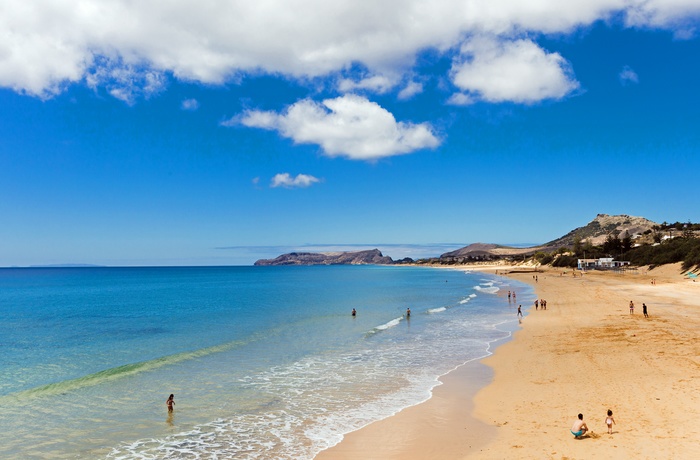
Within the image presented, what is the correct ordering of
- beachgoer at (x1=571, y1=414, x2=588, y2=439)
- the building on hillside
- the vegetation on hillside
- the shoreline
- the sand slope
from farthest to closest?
the building on hillside → the vegetation on hillside → the shoreline → beachgoer at (x1=571, y1=414, x2=588, y2=439) → the sand slope

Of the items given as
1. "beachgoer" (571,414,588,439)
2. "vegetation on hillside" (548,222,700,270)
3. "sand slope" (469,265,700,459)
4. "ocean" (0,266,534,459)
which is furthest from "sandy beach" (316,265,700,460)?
"vegetation on hillside" (548,222,700,270)

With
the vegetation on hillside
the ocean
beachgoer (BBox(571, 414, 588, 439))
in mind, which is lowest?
the ocean

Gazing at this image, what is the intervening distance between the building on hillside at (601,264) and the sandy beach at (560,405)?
103m

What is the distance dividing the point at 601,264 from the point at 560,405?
12500cm

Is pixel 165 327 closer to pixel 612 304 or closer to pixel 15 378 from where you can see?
pixel 15 378

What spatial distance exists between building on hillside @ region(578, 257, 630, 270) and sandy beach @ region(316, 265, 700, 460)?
10348 cm

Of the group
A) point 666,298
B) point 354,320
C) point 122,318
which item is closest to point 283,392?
point 354,320

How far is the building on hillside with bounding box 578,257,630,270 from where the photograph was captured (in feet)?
384

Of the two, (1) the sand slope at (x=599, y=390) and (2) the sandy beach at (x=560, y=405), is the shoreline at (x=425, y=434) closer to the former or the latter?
(2) the sandy beach at (x=560, y=405)

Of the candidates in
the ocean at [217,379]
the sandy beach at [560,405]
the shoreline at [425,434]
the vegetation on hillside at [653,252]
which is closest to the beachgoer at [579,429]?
the sandy beach at [560,405]

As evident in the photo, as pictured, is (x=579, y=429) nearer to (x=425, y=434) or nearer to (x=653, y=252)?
(x=425, y=434)

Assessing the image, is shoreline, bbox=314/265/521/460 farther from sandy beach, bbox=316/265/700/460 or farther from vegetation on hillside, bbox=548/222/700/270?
vegetation on hillside, bbox=548/222/700/270

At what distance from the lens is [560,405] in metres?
14.3

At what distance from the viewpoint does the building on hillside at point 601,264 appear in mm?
117000
